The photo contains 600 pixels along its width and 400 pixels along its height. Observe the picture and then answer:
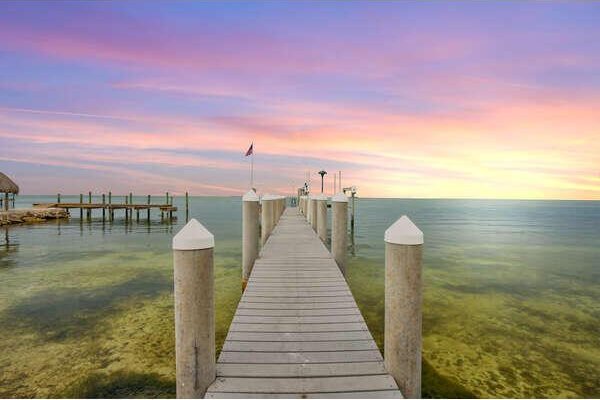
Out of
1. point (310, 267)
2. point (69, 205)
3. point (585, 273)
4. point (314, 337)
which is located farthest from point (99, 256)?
point (69, 205)

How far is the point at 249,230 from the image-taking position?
8031 mm

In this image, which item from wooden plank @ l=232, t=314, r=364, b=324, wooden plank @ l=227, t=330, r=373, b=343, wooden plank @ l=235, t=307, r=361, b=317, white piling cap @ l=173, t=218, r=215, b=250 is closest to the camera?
white piling cap @ l=173, t=218, r=215, b=250

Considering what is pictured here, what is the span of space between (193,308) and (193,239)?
2.26 ft

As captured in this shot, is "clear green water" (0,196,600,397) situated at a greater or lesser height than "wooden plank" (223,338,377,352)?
lesser

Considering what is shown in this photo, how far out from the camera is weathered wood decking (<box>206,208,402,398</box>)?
3486 millimetres

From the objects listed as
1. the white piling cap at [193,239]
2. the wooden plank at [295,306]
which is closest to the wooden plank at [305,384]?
the white piling cap at [193,239]

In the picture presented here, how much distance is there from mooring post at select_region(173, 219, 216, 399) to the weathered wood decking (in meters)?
0.28

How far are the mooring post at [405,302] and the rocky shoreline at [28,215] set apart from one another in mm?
45384

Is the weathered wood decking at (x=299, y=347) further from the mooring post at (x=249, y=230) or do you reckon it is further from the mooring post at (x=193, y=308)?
the mooring post at (x=249, y=230)

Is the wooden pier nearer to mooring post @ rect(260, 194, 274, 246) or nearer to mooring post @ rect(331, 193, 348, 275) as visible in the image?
mooring post @ rect(331, 193, 348, 275)

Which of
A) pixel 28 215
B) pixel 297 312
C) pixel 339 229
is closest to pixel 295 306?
pixel 297 312

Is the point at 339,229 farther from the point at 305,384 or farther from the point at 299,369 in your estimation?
the point at 305,384

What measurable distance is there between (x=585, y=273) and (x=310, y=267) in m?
17.8

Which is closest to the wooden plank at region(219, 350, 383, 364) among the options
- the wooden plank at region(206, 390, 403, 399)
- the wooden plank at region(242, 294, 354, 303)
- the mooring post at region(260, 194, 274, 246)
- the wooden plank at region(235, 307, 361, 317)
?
the wooden plank at region(206, 390, 403, 399)
